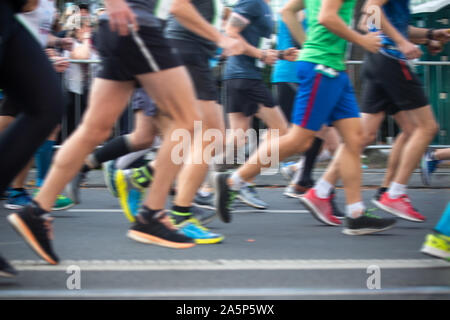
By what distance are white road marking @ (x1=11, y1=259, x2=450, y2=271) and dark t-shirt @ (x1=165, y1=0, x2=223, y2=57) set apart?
1541mm

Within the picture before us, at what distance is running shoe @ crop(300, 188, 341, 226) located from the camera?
4797 millimetres

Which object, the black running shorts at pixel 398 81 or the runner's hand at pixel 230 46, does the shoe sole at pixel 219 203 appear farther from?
the black running shorts at pixel 398 81

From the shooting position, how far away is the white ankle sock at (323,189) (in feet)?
15.8

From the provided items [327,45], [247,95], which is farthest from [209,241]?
[247,95]

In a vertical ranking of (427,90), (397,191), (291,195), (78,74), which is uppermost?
(78,74)

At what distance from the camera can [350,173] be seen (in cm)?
453

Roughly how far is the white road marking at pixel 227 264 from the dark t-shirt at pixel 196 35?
154 centimetres

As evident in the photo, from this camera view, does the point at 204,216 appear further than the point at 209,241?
Yes

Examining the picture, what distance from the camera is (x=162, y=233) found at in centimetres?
400

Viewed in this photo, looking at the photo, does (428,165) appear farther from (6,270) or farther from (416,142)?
(6,270)

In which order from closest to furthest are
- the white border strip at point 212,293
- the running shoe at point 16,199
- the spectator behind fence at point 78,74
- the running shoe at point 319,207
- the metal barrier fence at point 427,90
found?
the white border strip at point 212,293 → the running shoe at point 319,207 → the running shoe at point 16,199 → the spectator behind fence at point 78,74 → the metal barrier fence at point 427,90

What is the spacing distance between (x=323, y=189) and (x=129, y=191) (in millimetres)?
1316

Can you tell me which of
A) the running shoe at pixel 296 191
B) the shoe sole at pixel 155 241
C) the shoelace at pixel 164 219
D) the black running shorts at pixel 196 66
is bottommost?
the running shoe at pixel 296 191

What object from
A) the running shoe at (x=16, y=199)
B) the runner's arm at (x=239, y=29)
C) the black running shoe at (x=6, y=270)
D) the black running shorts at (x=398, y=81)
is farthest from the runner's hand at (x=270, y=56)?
the black running shoe at (x=6, y=270)
